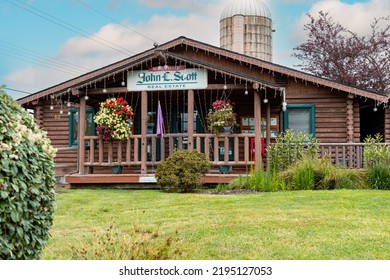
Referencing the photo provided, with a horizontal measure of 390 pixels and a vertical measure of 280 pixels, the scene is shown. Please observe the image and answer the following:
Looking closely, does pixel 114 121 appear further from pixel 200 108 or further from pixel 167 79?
pixel 200 108

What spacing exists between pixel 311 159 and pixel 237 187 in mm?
1797

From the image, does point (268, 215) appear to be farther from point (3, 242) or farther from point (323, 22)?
point (323, 22)

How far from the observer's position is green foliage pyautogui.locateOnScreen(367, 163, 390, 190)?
11.6m

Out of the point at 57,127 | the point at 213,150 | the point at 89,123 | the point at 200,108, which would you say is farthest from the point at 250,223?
the point at 57,127

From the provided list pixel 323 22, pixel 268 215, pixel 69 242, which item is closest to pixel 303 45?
pixel 323 22

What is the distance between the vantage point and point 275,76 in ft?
53.2

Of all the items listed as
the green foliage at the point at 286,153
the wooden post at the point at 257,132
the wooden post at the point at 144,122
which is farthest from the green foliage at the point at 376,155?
the wooden post at the point at 144,122

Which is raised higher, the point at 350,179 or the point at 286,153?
the point at 286,153

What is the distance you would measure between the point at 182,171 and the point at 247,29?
19.4 meters

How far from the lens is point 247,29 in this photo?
30.1 m

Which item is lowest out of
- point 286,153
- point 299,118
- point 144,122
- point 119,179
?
point 119,179

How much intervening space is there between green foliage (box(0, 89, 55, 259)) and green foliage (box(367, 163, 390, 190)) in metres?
8.90

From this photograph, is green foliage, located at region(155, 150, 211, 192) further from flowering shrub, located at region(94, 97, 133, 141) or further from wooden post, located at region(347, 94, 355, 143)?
wooden post, located at region(347, 94, 355, 143)
